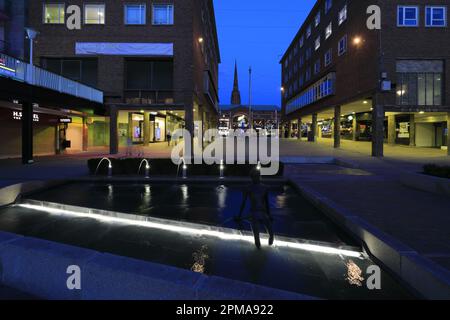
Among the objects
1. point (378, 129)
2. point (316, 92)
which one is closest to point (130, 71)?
point (378, 129)

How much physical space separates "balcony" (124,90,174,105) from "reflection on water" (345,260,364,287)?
26.3 metres

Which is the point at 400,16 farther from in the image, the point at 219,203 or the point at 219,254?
the point at 219,254

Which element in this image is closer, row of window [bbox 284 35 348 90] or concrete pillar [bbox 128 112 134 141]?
row of window [bbox 284 35 348 90]

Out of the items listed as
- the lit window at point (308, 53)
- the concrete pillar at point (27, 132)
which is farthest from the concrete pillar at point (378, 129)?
the lit window at point (308, 53)

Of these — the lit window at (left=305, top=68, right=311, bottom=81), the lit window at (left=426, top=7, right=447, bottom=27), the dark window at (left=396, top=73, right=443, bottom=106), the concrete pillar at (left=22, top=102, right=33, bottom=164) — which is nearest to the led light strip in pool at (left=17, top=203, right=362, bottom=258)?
the concrete pillar at (left=22, top=102, right=33, bottom=164)

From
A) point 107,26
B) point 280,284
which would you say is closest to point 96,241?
point 280,284

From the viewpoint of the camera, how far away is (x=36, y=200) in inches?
425

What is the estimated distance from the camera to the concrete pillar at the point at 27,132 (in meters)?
19.8

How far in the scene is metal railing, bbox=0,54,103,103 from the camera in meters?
16.6

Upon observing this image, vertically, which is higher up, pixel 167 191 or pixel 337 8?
pixel 337 8

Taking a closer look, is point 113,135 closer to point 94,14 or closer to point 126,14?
point 126,14

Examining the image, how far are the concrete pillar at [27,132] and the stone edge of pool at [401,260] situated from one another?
18452 millimetres

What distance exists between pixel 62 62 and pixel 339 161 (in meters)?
25.5

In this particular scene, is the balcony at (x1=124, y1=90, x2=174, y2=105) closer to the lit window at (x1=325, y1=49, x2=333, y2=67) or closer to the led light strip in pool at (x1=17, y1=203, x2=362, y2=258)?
the led light strip in pool at (x1=17, y1=203, x2=362, y2=258)
